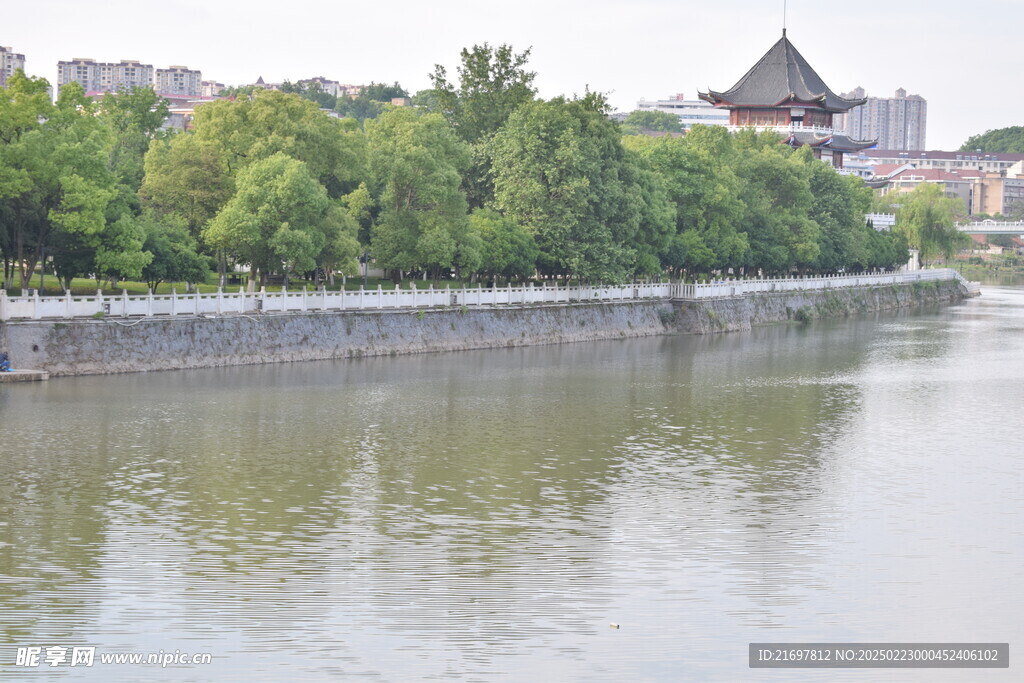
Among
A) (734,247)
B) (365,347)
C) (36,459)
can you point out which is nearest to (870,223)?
(734,247)

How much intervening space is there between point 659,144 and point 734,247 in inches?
268

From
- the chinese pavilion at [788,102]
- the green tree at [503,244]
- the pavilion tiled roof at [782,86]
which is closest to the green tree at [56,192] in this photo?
the green tree at [503,244]

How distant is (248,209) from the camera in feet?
157

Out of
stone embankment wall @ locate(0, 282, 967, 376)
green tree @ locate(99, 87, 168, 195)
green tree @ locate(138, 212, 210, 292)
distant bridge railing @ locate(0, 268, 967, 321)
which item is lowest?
stone embankment wall @ locate(0, 282, 967, 376)

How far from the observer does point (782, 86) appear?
118938 millimetres

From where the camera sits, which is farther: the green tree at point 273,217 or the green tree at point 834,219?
the green tree at point 834,219

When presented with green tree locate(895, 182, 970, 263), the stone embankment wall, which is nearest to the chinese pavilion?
green tree locate(895, 182, 970, 263)

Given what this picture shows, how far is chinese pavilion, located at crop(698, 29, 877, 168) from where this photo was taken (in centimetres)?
11762

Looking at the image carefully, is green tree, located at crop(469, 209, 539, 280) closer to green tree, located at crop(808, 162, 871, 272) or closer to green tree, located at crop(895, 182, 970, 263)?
green tree, located at crop(808, 162, 871, 272)

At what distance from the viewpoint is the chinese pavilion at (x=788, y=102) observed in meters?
118

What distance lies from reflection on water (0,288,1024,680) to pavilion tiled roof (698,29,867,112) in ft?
252

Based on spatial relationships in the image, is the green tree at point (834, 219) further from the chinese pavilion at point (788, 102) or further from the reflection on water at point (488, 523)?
the reflection on water at point (488, 523)

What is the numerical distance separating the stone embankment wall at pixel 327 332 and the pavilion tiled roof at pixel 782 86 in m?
47.2

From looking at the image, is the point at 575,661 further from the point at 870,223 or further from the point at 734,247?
the point at 870,223
